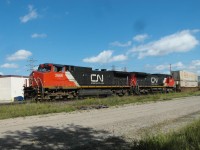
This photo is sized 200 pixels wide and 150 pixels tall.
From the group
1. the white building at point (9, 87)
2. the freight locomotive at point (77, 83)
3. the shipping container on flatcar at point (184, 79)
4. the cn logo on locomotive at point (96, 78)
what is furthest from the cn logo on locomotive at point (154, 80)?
the white building at point (9, 87)

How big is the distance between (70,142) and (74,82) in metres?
21.1

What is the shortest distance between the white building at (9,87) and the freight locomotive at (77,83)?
22354mm

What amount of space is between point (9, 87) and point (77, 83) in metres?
27.9

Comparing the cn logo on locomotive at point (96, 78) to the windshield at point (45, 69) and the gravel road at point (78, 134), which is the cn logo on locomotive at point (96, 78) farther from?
the gravel road at point (78, 134)

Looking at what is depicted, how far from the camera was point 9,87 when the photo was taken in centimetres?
5541

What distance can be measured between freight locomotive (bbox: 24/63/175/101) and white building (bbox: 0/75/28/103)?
22.4 meters

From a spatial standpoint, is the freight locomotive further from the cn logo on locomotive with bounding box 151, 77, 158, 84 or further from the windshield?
the cn logo on locomotive with bounding box 151, 77, 158, 84

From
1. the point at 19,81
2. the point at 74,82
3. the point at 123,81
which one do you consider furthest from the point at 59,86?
the point at 19,81

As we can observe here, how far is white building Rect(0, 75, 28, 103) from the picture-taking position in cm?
5528

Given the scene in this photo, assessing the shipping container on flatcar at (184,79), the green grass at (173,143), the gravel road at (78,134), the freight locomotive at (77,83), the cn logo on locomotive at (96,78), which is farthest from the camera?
the shipping container on flatcar at (184,79)

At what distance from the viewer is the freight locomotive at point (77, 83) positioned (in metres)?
27.6

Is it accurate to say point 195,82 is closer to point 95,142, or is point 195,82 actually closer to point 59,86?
point 59,86

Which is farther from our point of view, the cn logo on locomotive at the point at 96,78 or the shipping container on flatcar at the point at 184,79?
the shipping container on flatcar at the point at 184,79

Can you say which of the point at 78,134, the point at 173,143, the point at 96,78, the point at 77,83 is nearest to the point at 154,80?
the point at 96,78
